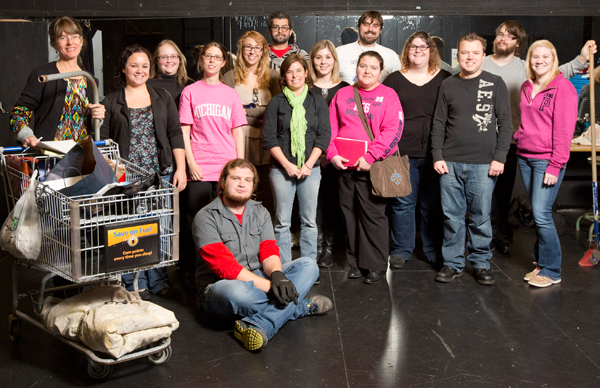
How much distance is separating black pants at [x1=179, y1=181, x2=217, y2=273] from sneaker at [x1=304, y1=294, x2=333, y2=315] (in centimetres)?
84

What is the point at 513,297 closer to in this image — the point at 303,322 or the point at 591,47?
the point at 303,322

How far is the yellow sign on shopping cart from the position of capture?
89.3 inches

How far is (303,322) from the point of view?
312cm

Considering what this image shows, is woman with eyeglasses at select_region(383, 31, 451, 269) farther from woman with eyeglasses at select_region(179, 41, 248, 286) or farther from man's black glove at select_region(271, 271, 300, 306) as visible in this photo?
man's black glove at select_region(271, 271, 300, 306)

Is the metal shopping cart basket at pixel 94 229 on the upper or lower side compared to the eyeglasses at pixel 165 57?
lower

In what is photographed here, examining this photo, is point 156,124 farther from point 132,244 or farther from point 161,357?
point 161,357

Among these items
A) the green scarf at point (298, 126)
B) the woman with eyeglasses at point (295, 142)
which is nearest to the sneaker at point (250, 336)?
the woman with eyeglasses at point (295, 142)

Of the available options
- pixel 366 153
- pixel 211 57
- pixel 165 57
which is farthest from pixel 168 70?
pixel 366 153

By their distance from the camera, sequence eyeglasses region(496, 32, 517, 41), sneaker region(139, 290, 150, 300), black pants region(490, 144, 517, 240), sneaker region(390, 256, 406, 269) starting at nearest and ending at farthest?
sneaker region(139, 290, 150, 300)
sneaker region(390, 256, 406, 269)
eyeglasses region(496, 32, 517, 41)
black pants region(490, 144, 517, 240)

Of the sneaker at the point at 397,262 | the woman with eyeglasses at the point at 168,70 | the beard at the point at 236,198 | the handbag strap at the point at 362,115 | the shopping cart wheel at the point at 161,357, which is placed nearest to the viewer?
the shopping cart wheel at the point at 161,357

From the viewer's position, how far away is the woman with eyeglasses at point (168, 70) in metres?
3.82

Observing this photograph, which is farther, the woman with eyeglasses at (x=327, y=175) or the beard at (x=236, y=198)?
the woman with eyeglasses at (x=327, y=175)

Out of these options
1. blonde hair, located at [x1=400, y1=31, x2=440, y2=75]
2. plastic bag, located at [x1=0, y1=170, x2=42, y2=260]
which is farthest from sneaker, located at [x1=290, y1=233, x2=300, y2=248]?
plastic bag, located at [x1=0, y1=170, x2=42, y2=260]

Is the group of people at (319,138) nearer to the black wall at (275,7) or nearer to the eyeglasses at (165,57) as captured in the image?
the eyeglasses at (165,57)
